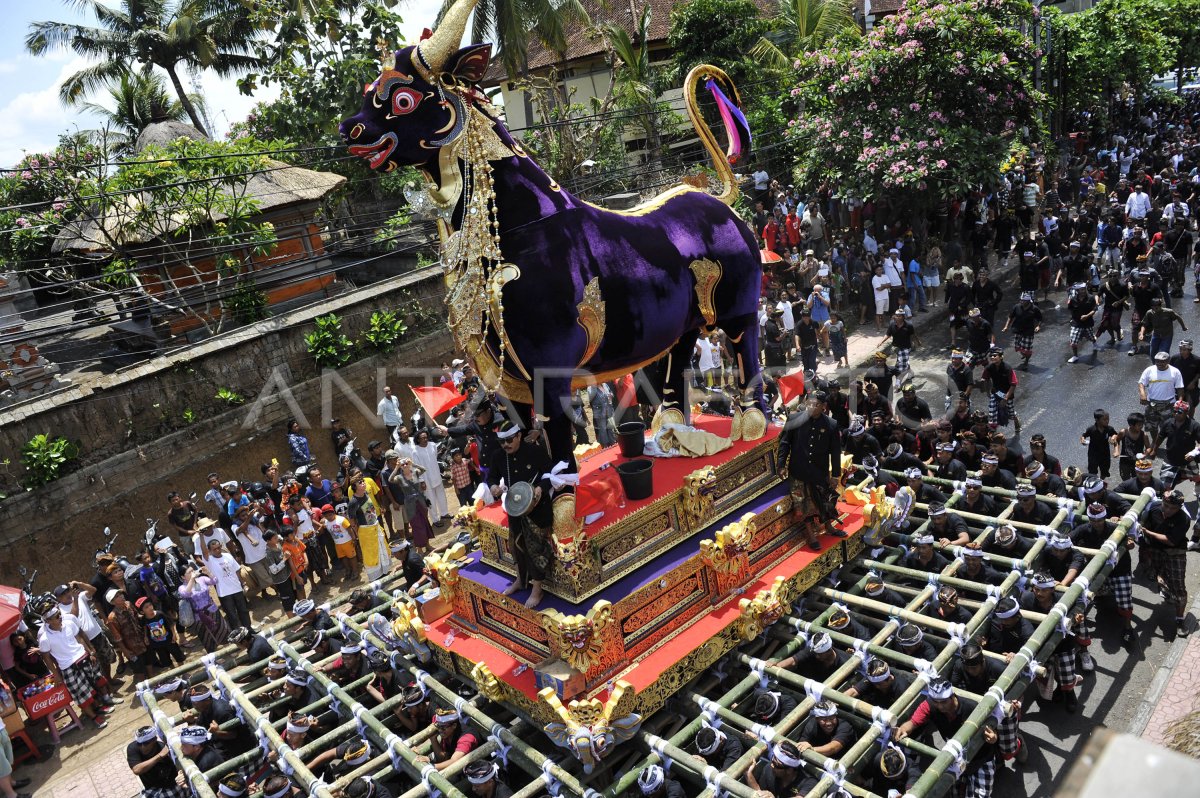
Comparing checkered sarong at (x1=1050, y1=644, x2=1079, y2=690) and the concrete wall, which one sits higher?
the concrete wall

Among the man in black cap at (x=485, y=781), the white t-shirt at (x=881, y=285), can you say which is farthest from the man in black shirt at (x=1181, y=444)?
the man in black cap at (x=485, y=781)

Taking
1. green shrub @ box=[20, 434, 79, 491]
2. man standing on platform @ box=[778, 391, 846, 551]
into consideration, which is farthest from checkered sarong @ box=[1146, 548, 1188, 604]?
green shrub @ box=[20, 434, 79, 491]

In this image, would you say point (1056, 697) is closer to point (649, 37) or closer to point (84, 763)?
point (84, 763)

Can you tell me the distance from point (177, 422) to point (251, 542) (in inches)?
160

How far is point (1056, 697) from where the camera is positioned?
24.8 ft

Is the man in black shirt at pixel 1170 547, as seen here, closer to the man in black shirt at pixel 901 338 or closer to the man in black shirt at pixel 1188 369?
the man in black shirt at pixel 1188 369

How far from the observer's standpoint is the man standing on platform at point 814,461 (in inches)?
319

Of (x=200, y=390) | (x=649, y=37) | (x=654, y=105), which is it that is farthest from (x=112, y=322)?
(x=649, y=37)

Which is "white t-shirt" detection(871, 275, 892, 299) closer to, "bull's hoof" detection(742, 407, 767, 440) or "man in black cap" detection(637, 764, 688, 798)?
"bull's hoof" detection(742, 407, 767, 440)

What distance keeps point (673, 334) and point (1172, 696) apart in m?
5.27

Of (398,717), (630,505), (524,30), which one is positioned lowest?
(398,717)

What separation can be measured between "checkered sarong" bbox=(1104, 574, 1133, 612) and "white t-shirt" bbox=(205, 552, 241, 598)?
9.43 metres

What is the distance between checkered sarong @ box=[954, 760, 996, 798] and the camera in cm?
641

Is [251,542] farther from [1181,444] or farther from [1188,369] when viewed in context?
[1188,369]
